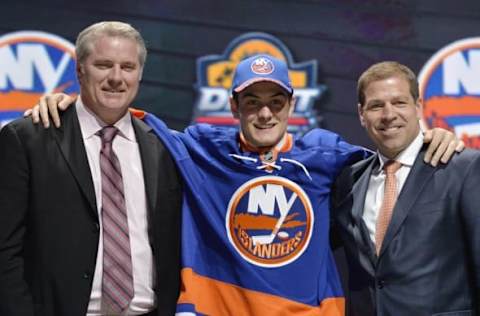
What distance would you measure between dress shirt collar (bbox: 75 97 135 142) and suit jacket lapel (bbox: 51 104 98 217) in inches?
0.8

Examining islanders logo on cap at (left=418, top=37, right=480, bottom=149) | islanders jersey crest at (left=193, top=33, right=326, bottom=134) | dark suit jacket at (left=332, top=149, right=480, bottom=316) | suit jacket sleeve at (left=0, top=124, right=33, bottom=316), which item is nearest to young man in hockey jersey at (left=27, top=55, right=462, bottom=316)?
dark suit jacket at (left=332, top=149, right=480, bottom=316)

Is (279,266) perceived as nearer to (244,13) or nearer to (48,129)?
(48,129)

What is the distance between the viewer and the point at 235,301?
6.97 feet

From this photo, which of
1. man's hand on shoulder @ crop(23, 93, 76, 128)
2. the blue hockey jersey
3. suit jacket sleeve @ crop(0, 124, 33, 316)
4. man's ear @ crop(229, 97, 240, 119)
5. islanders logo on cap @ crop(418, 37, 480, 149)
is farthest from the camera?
islanders logo on cap @ crop(418, 37, 480, 149)

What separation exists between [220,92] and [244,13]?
1.36 feet

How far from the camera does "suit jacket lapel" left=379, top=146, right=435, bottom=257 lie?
196 centimetres

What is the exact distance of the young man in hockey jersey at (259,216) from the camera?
211cm

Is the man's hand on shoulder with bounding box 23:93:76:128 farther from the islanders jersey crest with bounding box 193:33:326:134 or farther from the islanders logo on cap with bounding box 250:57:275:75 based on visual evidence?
the islanders jersey crest with bounding box 193:33:326:134

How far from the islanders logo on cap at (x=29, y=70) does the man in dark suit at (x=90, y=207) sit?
1719 mm

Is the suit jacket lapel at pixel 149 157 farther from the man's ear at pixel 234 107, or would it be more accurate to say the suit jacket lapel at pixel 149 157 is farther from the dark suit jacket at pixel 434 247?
the dark suit jacket at pixel 434 247

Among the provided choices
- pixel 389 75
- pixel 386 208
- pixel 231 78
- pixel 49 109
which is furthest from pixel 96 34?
pixel 231 78

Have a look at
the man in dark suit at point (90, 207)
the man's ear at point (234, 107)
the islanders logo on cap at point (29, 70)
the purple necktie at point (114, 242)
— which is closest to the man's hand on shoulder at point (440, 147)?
the man's ear at point (234, 107)

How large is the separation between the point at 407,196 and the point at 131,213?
2.54 ft

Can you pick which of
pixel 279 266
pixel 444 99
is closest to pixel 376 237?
pixel 279 266
